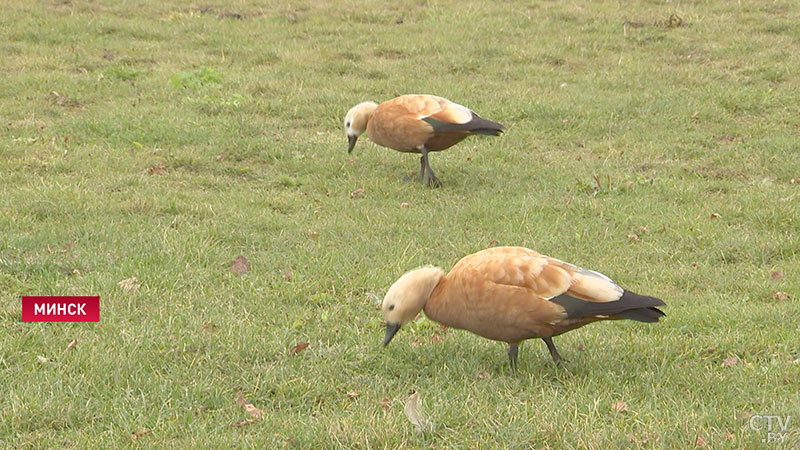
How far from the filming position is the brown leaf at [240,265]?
7074 mm

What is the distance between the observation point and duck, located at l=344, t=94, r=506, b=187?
9523 mm

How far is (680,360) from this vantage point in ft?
18.3

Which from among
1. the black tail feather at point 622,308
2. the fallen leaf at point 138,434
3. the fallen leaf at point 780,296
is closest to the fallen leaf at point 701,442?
the black tail feather at point 622,308

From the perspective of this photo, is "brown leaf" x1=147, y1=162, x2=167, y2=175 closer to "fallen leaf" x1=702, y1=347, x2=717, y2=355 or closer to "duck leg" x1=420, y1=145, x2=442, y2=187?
"duck leg" x1=420, y1=145, x2=442, y2=187

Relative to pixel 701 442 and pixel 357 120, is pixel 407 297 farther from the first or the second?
pixel 357 120

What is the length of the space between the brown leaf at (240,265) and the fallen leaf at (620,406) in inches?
130

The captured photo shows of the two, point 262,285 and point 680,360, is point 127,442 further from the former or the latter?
point 680,360

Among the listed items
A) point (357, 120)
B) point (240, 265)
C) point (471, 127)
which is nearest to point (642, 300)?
point (240, 265)

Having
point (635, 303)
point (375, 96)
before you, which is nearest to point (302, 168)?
point (375, 96)

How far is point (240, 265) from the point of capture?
7.16 m

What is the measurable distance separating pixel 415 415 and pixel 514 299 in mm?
968

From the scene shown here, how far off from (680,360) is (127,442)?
10.7ft

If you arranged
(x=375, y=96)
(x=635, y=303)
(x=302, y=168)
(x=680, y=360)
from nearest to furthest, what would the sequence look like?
1. (x=635, y=303)
2. (x=680, y=360)
3. (x=302, y=168)
4. (x=375, y=96)

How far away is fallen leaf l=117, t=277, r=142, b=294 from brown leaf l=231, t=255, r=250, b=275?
0.80 meters
